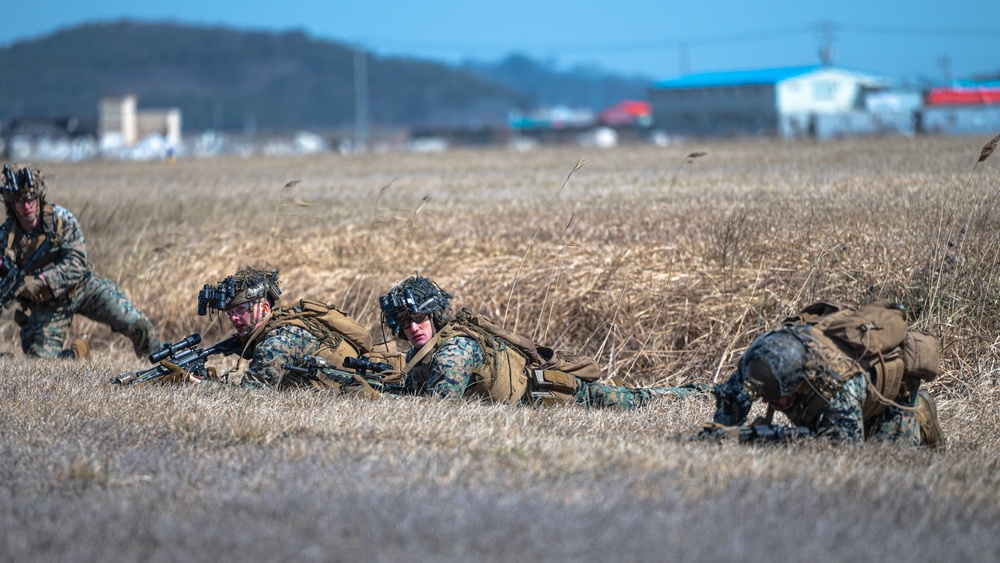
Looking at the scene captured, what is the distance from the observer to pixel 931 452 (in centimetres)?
621

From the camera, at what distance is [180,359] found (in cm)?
768

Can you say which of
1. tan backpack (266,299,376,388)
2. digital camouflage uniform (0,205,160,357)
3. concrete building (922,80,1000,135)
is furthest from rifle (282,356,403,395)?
concrete building (922,80,1000,135)

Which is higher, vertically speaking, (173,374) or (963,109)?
(963,109)

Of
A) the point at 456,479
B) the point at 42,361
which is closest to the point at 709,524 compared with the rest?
the point at 456,479

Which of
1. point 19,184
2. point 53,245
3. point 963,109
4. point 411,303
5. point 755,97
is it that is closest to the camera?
point 411,303

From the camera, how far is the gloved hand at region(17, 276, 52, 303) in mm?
9930

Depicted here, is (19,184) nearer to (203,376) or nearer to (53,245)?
(53,245)

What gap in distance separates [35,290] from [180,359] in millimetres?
3106

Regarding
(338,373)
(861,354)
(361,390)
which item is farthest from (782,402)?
(338,373)

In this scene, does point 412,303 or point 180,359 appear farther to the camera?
point 180,359

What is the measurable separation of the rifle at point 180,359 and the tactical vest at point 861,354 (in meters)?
4.05

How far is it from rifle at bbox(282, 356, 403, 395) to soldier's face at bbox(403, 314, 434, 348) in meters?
0.25

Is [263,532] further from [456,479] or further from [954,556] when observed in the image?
[954,556]

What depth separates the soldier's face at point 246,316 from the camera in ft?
→ 26.0
